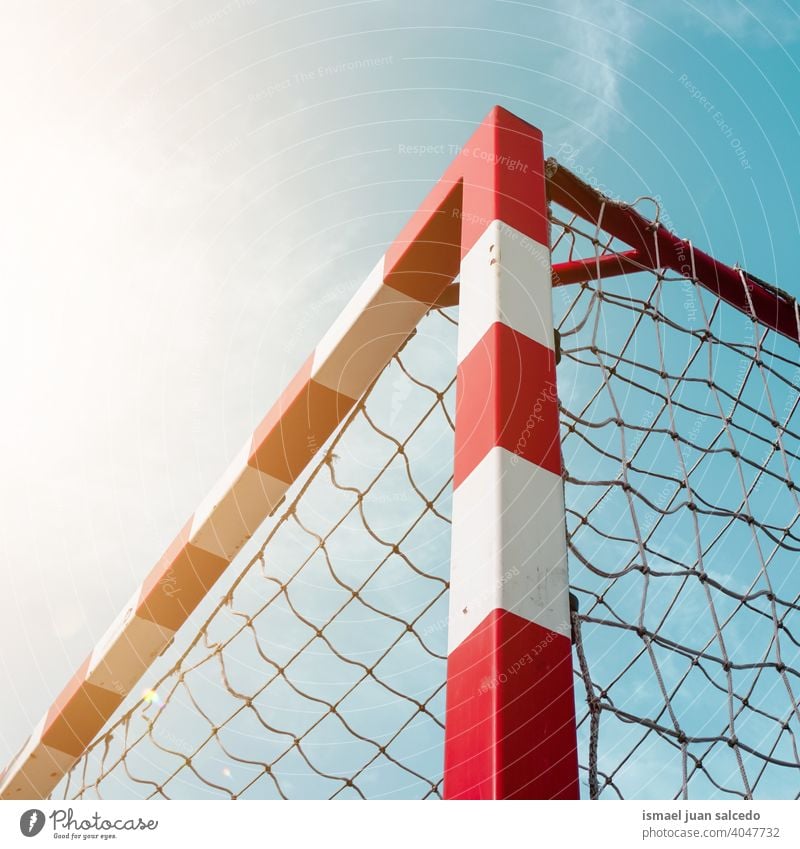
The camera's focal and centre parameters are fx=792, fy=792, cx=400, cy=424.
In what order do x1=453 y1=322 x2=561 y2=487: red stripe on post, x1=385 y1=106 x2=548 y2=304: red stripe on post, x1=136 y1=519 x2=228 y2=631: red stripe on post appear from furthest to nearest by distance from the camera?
x1=136 y1=519 x2=228 y2=631: red stripe on post, x1=385 y1=106 x2=548 y2=304: red stripe on post, x1=453 y1=322 x2=561 y2=487: red stripe on post

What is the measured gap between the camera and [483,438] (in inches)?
33.6

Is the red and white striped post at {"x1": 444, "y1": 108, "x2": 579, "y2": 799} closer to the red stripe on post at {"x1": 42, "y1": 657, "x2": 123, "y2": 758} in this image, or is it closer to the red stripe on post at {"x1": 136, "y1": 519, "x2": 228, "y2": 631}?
the red stripe on post at {"x1": 136, "y1": 519, "x2": 228, "y2": 631}

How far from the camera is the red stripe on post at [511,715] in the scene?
2.15 feet

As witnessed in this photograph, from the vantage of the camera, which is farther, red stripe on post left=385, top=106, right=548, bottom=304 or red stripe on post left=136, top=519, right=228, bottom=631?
red stripe on post left=136, top=519, right=228, bottom=631

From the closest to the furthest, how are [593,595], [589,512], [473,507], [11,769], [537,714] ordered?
[537,714] < [473,507] < [593,595] < [589,512] < [11,769]

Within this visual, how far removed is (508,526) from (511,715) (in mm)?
179

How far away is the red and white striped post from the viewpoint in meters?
0.67

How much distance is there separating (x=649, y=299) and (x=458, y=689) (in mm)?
857

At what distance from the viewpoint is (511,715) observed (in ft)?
2.21

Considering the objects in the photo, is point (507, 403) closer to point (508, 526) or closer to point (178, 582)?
point (508, 526)

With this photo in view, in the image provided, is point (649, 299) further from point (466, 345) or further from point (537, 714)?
point (537, 714)

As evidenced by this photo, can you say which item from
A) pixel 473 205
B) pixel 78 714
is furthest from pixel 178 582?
pixel 473 205

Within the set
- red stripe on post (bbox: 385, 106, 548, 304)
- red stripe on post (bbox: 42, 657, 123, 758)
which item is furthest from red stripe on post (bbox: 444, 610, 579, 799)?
red stripe on post (bbox: 42, 657, 123, 758)
